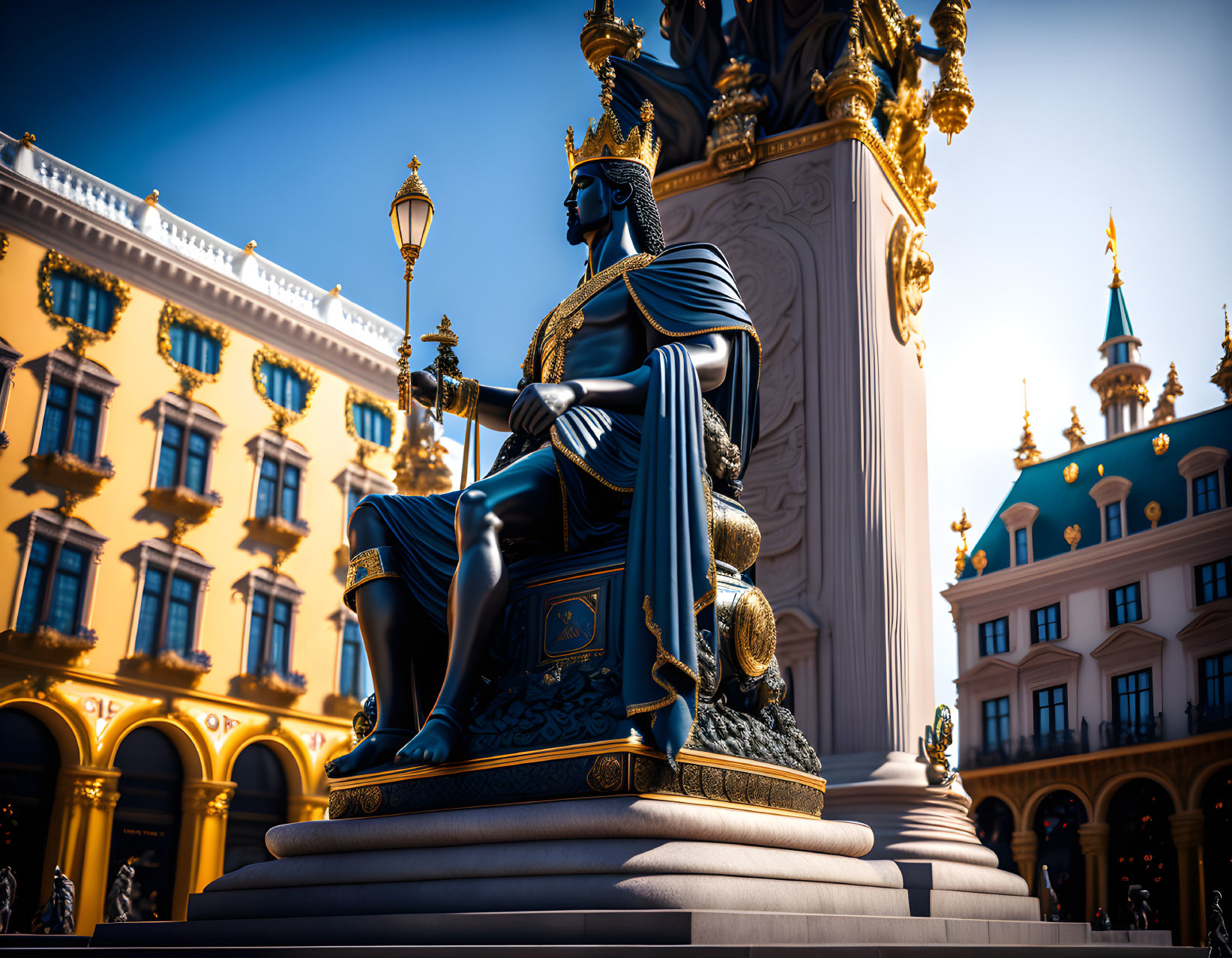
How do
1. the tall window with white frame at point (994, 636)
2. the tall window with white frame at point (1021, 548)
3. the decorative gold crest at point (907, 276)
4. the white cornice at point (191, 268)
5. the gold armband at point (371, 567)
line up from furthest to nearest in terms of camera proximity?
the tall window with white frame at point (1021, 548) → the tall window with white frame at point (994, 636) → the white cornice at point (191, 268) → the decorative gold crest at point (907, 276) → the gold armband at point (371, 567)

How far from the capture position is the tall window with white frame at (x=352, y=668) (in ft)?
91.9

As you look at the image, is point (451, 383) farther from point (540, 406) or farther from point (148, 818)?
point (148, 818)

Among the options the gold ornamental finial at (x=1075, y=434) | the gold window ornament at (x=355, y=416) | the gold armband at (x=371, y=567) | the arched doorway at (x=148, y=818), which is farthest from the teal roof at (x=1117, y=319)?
the gold armband at (x=371, y=567)

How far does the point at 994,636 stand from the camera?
1393 inches

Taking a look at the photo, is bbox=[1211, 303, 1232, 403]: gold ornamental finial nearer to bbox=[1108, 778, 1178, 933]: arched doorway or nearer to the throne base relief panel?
bbox=[1108, 778, 1178, 933]: arched doorway

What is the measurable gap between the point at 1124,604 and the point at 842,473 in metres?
26.4

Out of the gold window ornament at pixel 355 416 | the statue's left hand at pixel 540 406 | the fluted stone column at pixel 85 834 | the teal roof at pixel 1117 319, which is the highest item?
the teal roof at pixel 1117 319

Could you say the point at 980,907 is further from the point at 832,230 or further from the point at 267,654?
the point at 267,654

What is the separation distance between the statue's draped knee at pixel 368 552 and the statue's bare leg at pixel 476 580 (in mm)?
366

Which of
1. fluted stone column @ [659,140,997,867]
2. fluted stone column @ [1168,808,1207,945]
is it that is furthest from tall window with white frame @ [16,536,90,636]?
fluted stone column @ [1168,808,1207,945]

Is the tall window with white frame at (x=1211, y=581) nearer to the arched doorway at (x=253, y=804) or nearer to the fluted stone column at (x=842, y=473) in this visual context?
the arched doorway at (x=253, y=804)

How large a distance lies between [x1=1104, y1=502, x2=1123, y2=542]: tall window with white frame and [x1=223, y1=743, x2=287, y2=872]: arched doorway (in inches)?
915

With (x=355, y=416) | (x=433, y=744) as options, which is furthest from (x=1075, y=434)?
(x=433, y=744)

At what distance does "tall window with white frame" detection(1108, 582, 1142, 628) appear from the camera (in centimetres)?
3108
